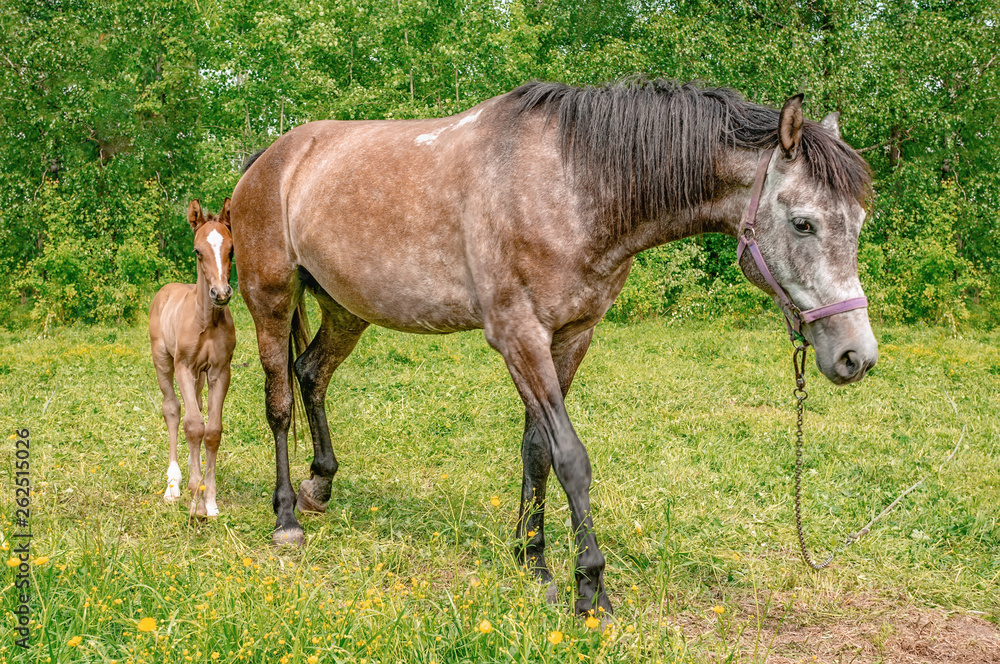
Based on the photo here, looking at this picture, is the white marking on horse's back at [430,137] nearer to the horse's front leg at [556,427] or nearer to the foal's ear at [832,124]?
the horse's front leg at [556,427]

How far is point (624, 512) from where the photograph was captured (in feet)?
14.5

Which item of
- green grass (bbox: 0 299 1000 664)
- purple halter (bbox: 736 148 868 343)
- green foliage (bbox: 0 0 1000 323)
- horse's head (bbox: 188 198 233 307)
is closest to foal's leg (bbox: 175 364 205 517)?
green grass (bbox: 0 299 1000 664)

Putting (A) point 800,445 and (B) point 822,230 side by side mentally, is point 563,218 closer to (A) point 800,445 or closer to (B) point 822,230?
(B) point 822,230

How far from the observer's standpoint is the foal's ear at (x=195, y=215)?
4848 millimetres

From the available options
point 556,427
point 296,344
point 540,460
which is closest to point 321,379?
point 296,344

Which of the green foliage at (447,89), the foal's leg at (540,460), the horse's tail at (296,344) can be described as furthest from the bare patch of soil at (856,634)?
the green foliage at (447,89)

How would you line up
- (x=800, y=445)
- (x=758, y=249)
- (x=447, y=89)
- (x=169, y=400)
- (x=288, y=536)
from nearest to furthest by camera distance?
(x=758, y=249) → (x=800, y=445) → (x=288, y=536) → (x=169, y=400) → (x=447, y=89)

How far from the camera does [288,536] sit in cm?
431

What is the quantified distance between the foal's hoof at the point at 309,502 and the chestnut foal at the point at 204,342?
50 centimetres

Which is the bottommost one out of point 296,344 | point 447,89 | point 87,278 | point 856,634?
point 87,278

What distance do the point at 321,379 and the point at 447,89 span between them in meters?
13.8

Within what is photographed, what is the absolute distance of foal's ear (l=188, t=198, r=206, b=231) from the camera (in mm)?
4848

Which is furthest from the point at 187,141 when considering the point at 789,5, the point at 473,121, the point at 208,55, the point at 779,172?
the point at 779,172

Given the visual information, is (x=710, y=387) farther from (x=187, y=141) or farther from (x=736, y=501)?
(x=187, y=141)
